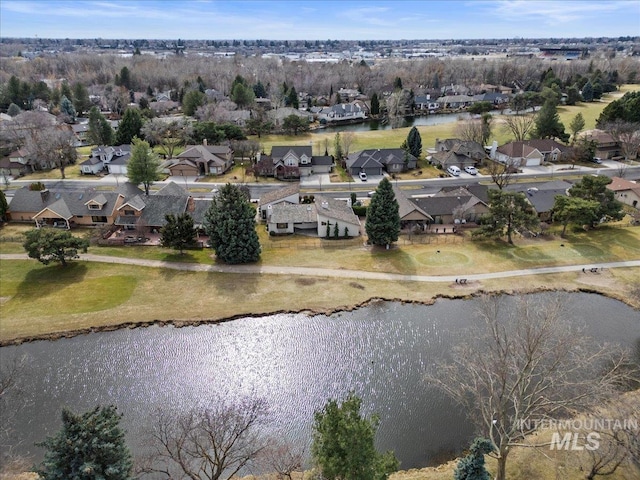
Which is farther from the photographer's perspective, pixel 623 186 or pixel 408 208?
pixel 623 186

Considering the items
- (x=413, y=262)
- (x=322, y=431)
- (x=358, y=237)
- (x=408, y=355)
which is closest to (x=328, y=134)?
(x=358, y=237)

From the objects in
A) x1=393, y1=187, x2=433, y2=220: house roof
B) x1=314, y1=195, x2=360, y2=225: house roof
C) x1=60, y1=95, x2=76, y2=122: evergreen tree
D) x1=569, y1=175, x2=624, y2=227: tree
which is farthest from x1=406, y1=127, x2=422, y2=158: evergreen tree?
x1=60, y1=95, x2=76, y2=122: evergreen tree

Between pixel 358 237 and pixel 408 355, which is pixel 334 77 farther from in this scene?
pixel 408 355

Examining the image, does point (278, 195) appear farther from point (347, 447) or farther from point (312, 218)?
point (347, 447)

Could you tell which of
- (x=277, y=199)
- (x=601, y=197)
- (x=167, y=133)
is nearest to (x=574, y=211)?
(x=601, y=197)

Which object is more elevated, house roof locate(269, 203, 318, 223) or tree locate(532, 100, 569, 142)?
tree locate(532, 100, 569, 142)

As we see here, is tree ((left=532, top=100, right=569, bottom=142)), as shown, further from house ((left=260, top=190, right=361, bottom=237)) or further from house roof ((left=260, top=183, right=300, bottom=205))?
house roof ((left=260, top=183, right=300, bottom=205))
